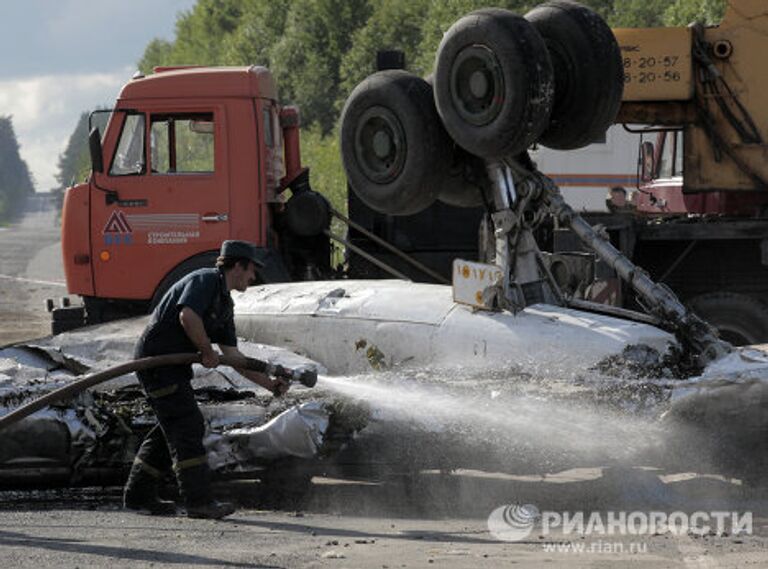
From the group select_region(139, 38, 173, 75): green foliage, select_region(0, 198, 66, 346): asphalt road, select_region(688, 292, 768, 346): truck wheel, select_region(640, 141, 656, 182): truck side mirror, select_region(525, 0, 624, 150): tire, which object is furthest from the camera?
select_region(139, 38, 173, 75): green foliage

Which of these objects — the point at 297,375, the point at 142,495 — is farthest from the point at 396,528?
the point at 142,495

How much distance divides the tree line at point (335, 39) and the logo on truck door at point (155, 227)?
16.8 metres

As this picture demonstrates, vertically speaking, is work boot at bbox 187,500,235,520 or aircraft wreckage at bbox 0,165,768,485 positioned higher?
aircraft wreckage at bbox 0,165,768,485

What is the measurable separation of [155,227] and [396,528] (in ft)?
17.8

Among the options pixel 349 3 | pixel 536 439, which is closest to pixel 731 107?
pixel 536 439

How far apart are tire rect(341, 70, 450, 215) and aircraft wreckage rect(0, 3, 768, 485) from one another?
18 mm

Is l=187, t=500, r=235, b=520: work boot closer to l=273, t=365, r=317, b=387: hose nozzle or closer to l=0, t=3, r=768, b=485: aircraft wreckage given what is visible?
l=0, t=3, r=768, b=485: aircraft wreckage

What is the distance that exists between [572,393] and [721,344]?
955 mm

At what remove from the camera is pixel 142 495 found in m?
8.09

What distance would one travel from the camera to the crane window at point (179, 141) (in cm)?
1226

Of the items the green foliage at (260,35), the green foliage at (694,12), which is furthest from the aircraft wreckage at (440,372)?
the green foliage at (260,35)

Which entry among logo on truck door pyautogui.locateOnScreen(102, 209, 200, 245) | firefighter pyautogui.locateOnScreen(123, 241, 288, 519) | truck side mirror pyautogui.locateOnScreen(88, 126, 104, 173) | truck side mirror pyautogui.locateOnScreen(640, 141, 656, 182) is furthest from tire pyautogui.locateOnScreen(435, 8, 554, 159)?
truck side mirror pyautogui.locateOnScreen(640, 141, 656, 182)

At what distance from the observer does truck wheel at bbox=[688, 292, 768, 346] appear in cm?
1145

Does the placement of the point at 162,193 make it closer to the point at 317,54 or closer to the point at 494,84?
the point at 494,84
